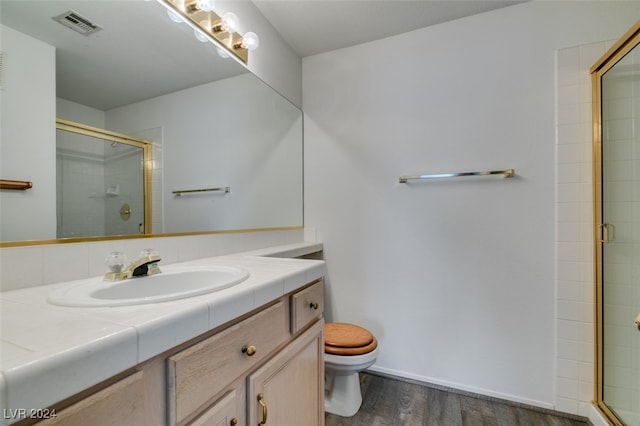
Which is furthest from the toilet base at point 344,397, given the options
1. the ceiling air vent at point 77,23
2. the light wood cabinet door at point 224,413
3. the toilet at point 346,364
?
the ceiling air vent at point 77,23

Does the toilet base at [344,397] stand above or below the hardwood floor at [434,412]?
above

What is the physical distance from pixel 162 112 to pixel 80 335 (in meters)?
0.96

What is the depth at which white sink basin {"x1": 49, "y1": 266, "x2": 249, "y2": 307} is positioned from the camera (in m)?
0.59

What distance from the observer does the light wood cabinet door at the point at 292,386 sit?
75 cm

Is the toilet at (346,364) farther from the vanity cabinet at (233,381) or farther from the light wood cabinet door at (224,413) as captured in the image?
the light wood cabinet door at (224,413)

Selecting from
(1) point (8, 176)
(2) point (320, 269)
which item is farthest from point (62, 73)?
(2) point (320, 269)

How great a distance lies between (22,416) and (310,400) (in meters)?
0.89

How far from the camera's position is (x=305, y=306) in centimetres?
99

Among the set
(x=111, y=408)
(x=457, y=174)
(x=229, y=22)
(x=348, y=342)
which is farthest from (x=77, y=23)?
(x=457, y=174)

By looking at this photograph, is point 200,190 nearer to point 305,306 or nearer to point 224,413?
point 305,306

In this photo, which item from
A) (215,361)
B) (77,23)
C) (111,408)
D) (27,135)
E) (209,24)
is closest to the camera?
(111,408)

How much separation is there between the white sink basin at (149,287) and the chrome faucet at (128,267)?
0.7 inches

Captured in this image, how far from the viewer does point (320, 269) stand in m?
1.08

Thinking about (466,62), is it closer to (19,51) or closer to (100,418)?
(19,51)
